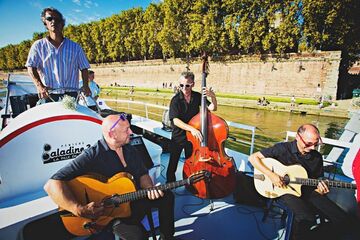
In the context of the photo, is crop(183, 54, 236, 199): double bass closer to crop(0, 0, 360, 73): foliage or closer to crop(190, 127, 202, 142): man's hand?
crop(190, 127, 202, 142): man's hand

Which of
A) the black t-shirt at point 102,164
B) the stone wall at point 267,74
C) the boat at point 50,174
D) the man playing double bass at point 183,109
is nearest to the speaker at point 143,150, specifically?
the boat at point 50,174

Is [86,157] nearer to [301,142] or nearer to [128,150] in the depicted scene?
[128,150]

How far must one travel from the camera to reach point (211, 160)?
2.88 meters

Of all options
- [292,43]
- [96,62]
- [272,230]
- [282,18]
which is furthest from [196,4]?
[272,230]

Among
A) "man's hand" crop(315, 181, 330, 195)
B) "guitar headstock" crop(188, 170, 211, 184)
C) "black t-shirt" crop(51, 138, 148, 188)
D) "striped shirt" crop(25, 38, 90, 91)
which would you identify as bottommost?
"man's hand" crop(315, 181, 330, 195)

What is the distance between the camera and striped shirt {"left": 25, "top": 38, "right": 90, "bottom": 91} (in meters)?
2.84

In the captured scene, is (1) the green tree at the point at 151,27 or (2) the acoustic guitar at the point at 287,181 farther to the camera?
(1) the green tree at the point at 151,27

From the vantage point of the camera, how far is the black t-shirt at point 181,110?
10.4 feet

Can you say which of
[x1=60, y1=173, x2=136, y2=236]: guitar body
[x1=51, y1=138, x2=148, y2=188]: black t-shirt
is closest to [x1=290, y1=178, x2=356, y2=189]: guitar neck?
[x1=51, y1=138, x2=148, y2=188]: black t-shirt

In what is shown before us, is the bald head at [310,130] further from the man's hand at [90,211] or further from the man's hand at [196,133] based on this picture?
the man's hand at [90,211]

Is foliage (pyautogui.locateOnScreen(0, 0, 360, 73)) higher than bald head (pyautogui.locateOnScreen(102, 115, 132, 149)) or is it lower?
higher

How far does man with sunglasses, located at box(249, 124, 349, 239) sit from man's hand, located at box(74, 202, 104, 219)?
6.32 feet

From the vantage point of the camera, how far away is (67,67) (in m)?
3.05

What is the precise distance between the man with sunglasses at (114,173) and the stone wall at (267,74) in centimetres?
2752
